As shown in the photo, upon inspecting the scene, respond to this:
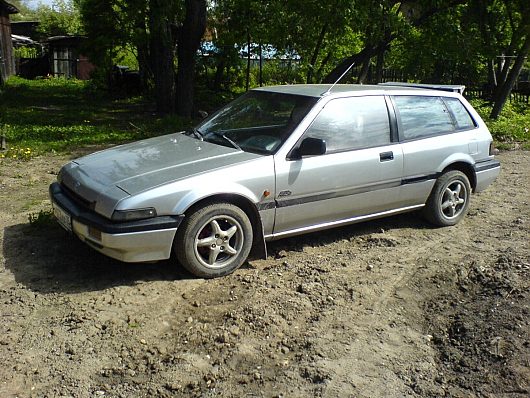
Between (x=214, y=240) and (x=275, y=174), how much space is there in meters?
0.76

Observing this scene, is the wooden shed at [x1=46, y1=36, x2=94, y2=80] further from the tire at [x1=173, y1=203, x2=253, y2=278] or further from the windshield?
the tire at [x1=173, y1=203, x2=253, y2=278]

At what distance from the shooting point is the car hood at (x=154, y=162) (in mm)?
4504

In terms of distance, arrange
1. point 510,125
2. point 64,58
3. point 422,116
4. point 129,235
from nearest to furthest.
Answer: point 129,235 < point 422,116 < point 510,125 < point 64,58

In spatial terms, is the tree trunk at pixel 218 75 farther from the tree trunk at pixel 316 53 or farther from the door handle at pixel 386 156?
the door handle at pixel 386 156

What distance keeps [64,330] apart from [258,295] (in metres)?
1.40

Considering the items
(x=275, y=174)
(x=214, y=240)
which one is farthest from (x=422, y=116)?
(x=214, y=240)

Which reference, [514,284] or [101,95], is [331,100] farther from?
[101,95]

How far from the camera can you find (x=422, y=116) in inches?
238

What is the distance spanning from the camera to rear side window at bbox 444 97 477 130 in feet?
20.9

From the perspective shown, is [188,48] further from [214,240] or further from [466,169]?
[214,240]

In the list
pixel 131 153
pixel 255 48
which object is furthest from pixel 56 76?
pixel 131 153

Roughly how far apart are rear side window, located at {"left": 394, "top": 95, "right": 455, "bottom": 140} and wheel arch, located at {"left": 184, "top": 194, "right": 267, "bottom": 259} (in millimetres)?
1874

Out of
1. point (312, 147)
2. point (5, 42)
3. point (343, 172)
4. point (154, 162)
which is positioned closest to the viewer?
point (154, 162)

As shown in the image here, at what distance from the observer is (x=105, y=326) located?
12.8 feet
